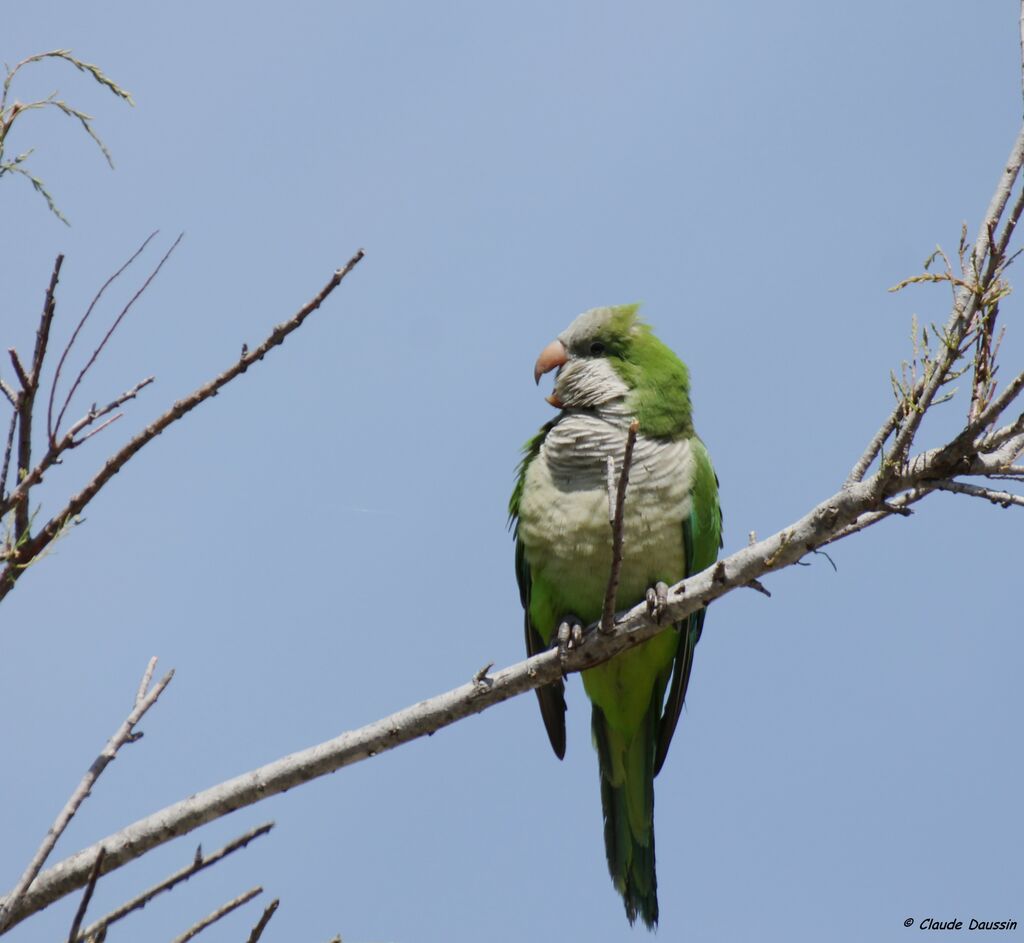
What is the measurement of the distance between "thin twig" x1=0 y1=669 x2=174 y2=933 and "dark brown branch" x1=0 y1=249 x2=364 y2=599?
529 mm

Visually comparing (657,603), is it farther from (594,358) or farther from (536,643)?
(594,358)

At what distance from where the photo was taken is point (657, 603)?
12.1 feet

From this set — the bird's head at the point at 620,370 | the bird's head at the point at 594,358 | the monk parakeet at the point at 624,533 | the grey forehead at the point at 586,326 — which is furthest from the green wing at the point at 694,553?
the grey forehead at the point at 586,326

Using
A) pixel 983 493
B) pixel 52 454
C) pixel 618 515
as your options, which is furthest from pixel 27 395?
pixel 983 493

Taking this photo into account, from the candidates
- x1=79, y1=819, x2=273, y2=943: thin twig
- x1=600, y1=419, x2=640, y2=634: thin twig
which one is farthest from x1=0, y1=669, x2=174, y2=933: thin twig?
x1=600, y1=419, x2=640, y2=634: thin twig

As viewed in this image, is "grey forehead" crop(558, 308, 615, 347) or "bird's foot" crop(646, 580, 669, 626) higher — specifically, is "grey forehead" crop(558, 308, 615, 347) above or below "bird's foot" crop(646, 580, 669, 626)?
above

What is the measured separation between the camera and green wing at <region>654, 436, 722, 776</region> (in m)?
5.04

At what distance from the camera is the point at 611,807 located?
5504 mm

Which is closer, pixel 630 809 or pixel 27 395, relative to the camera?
pixel 27 395

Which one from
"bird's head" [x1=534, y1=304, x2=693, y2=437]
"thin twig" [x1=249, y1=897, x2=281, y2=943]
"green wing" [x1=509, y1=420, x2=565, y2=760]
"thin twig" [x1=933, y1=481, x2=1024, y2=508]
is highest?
"bird's head" [x1=534, y1=304, x2=693, y2=437]

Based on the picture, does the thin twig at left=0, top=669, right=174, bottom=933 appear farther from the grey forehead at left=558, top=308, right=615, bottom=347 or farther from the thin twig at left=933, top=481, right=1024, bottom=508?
the grey forehead at left=558, top=308, right=615, bottom=347

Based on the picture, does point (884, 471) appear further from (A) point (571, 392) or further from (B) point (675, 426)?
(A) point (571, 392)

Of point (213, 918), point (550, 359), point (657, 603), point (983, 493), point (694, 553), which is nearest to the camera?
point (213, 918)

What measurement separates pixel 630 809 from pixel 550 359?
7.54 ft
